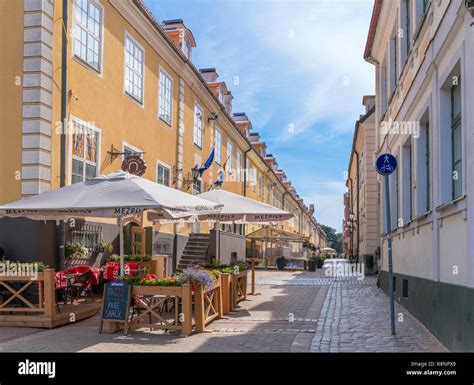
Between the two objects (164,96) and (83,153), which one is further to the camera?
(164,96)

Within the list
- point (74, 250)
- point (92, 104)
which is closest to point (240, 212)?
point (74, 250)

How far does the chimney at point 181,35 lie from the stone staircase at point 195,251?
7126mm

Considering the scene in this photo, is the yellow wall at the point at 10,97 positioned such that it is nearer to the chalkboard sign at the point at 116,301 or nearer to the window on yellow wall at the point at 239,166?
the chalkboard sign at the point at 116,301

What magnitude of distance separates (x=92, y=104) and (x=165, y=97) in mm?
6024

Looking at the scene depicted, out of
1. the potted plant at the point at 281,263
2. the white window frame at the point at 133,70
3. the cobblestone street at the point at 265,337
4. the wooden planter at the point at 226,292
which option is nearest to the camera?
the cobblestone street at the point at 265,337

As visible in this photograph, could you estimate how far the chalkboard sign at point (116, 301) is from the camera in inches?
341

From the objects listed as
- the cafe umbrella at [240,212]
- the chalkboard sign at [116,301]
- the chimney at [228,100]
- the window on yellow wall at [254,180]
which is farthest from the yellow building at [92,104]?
the window on yellow wall at [254,180]

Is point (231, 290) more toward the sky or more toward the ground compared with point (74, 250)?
more toward the ground

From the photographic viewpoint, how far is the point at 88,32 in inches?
536

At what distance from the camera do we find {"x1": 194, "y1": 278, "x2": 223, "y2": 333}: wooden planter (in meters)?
8.91

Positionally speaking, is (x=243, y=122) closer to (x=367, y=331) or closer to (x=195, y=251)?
(x=195, y=251)

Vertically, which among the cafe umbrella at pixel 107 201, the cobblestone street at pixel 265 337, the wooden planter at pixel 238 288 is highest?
the cafe umbrella at pixel 107 201

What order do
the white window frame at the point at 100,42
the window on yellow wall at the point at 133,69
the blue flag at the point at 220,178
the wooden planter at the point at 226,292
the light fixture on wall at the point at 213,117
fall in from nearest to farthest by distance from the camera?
the wooden planter at the point at 226,292, the white window frame at the point at 100,42, the window on yellow wall at the point at 133,69, the light fixture on wall at the point at 213,117, the blue flag at the point at 220,178
